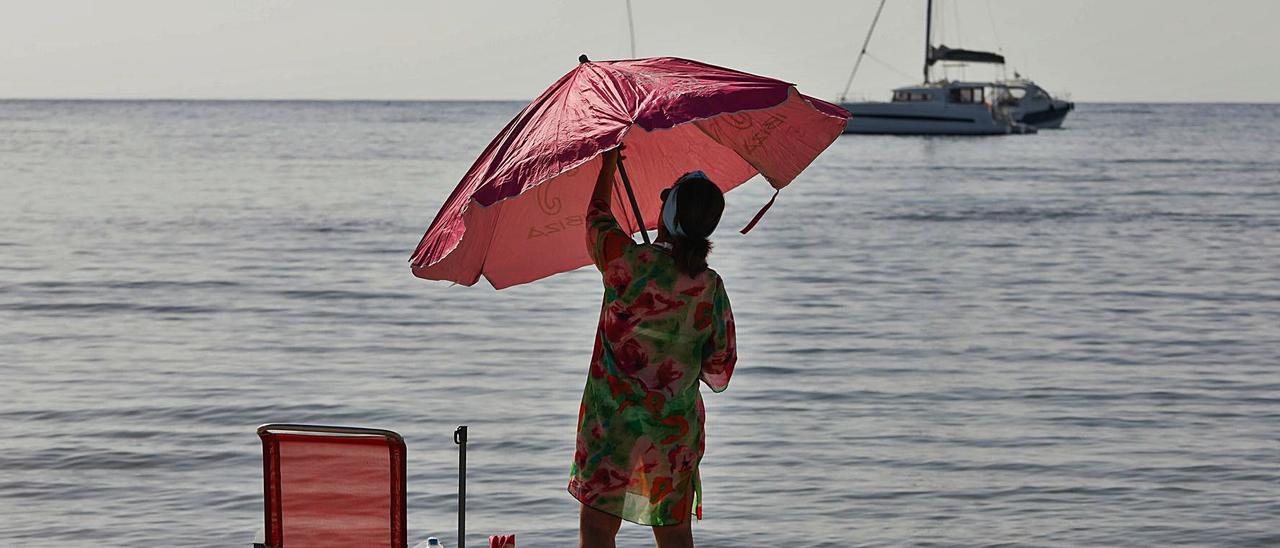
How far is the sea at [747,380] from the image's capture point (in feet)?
26.0

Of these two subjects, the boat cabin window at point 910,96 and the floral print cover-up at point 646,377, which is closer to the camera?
the floral print cover-up at point 646,377

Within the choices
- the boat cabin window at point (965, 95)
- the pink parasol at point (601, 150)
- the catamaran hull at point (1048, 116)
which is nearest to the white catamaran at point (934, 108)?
the boat cabin window at point (965, 95)

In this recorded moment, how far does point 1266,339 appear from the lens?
13.8 m

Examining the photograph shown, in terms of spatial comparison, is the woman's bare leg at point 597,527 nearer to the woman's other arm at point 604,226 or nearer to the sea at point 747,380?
the woman's other arm at point 604,226

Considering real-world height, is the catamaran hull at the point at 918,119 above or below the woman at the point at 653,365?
above

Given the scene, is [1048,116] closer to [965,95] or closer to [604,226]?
[965,95]

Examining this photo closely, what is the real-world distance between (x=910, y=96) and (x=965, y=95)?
90.5 inches

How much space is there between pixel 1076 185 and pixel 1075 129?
191 feet

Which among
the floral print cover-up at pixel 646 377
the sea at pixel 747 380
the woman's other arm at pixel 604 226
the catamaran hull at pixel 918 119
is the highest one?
the catamaran hull at pixel 918 119

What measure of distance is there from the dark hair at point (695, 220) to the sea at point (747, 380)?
3.49m

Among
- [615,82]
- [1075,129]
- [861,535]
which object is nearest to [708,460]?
[861,535]

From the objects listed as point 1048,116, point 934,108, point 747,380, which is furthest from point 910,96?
point 747,380

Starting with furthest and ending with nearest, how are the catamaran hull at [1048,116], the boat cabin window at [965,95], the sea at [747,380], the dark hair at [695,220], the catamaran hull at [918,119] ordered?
→ the catamaran hull at [1048,116]
the boat cabin window at [965,95]
the catamaran hull at [918,119]
the sea at [747,380]
the dark hair at [695,220]

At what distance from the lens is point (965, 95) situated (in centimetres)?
6919
